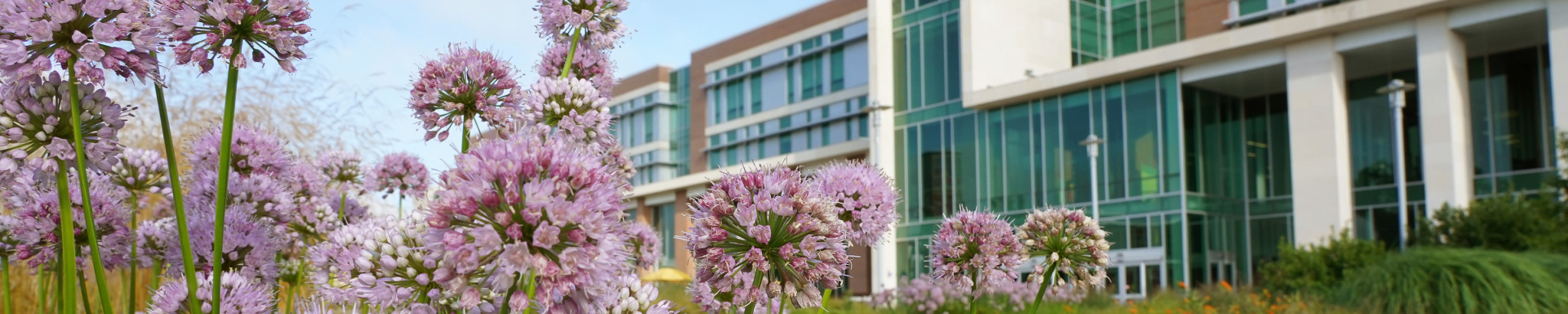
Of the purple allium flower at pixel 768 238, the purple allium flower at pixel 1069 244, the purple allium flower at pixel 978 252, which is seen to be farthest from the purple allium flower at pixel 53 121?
the purple allium flower at pixel 1069 244

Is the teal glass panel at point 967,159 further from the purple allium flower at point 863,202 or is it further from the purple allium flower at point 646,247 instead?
the purple allium flower at point 863,202

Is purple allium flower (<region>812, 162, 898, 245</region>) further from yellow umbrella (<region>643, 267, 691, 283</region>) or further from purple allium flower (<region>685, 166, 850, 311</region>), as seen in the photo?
yellow umbrella (<region>643, 267, 691, 283</region>)

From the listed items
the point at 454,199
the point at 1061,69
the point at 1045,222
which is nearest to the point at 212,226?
the point at 454,199

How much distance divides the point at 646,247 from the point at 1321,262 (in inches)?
923

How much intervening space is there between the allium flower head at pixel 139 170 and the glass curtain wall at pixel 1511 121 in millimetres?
30580

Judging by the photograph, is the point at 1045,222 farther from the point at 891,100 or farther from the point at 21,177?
the point at 891,100

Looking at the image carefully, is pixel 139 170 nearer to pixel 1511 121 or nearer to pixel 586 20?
pixel 586 20

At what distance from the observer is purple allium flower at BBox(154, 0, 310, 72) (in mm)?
2176

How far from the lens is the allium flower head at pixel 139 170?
11.1ft

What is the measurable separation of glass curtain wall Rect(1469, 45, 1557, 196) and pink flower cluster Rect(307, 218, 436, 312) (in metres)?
31.1

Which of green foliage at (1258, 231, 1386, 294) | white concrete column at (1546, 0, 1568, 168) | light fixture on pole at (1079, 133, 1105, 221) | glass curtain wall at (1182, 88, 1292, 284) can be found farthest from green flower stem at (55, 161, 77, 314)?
glass curtain wall at (1182, 88, 1292, 284)

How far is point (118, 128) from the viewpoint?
2.12m

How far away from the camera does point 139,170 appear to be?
339 cm

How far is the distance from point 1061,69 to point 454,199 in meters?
36.4
